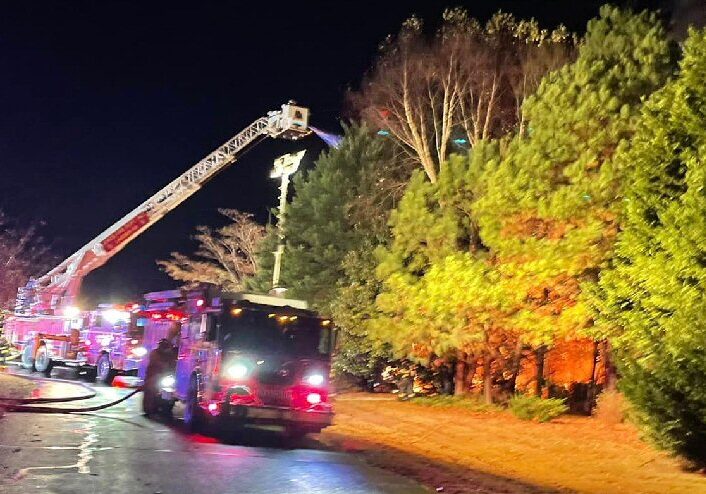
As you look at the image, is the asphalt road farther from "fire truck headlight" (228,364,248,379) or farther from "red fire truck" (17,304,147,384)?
"red fire truck" (17,304,147,384)

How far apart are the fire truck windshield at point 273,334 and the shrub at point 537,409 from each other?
5.48 m

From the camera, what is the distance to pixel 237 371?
12.9 meters

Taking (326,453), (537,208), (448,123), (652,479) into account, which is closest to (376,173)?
(448,123)

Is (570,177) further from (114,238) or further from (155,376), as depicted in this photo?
(114,238)

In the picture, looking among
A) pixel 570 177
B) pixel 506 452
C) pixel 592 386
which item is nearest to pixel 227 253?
pixel 592 386

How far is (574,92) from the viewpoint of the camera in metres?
15.8

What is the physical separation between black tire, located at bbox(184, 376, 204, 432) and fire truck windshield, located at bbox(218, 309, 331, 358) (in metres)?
1.32

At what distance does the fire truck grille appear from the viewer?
42.3 ft

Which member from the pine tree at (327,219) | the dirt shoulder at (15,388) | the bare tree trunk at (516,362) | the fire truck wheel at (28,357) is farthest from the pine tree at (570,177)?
the fire truck wheel at (28,357)

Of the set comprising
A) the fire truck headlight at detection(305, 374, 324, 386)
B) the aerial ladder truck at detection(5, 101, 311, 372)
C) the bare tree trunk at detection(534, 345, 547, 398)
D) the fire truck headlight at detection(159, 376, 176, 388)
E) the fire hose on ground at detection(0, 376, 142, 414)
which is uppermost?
the aerial ladder truck at detection(5, 101, 311, 372)

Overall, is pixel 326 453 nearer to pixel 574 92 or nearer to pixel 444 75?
pixel 574 92

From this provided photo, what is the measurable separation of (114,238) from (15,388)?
11388 mm

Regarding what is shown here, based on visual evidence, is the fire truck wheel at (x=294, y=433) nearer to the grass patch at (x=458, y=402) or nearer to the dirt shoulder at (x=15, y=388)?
the dirt shoulder at (x=15, y=388)

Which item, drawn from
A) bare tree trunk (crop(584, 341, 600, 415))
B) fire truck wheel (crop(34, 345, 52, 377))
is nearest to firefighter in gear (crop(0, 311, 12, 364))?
fire truck wheel (crop(34, 345, 52, 377))
